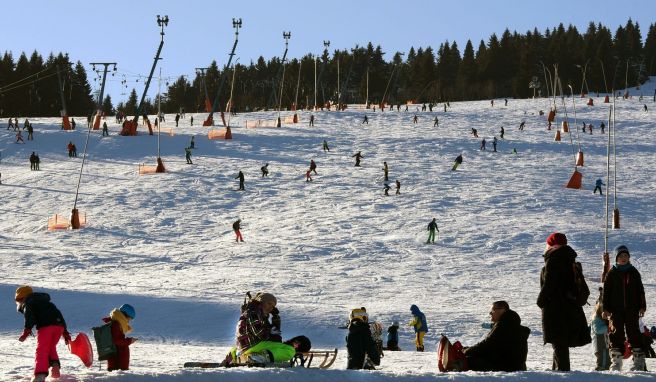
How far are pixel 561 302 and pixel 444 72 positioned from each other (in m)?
138

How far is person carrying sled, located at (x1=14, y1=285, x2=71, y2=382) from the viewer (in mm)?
9008

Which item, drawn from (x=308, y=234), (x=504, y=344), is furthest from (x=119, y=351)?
(x=308, y=234)

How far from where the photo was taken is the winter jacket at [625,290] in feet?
30.7

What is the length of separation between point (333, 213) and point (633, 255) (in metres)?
11.8

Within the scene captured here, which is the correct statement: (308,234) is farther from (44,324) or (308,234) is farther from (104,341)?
(44,324)

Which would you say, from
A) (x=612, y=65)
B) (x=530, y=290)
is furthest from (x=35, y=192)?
(x=612, y=65)

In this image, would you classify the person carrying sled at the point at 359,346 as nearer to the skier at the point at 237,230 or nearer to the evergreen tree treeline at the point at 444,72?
the skier at the point at 237,230

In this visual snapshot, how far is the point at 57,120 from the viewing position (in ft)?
233

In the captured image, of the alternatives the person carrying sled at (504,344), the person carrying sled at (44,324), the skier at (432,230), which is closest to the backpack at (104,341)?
the person carrying sled at (44,324)

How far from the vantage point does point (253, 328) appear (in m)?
9.70

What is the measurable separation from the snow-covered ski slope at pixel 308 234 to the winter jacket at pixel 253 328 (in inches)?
40.7

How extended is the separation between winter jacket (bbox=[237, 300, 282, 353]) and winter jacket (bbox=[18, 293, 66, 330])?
5.95 feet

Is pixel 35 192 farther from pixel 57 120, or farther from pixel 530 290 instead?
pixel 57 120

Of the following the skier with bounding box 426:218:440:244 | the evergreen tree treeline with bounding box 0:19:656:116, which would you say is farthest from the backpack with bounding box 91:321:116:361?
the evergreen tree treeline with bounding box 0:19:656:116
